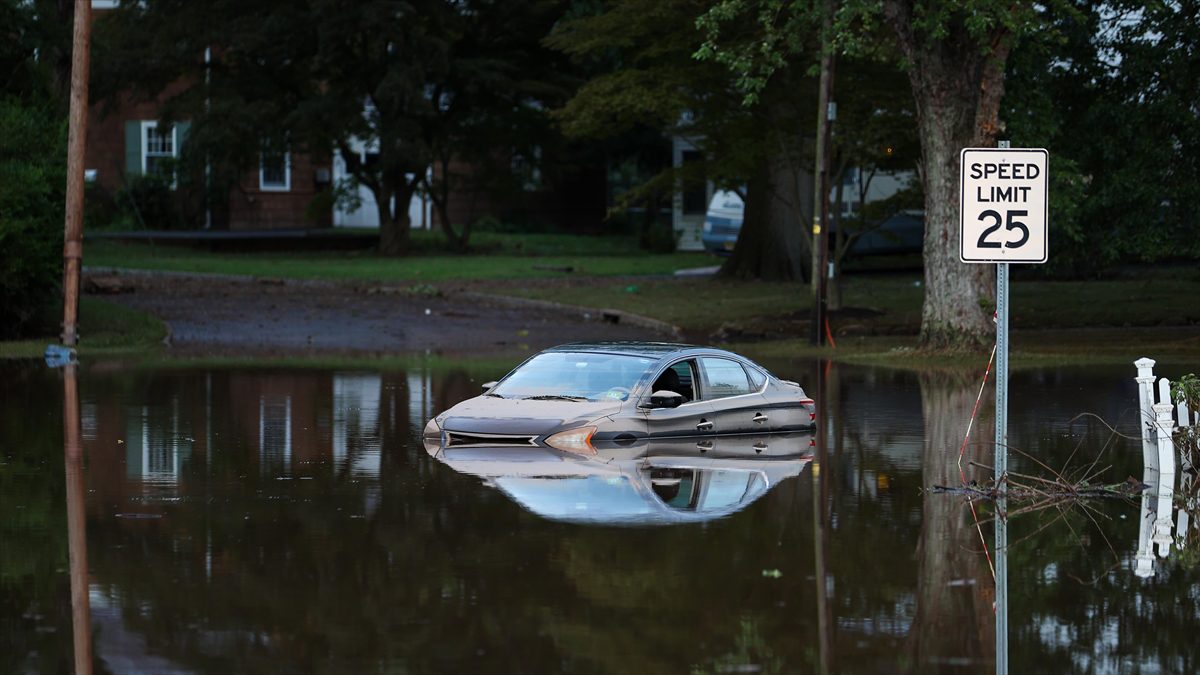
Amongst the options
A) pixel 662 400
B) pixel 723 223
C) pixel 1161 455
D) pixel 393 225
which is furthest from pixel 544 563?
pixel 393 225

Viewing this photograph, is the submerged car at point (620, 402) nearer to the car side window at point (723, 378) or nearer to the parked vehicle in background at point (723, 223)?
the car side window at point (723, 378)

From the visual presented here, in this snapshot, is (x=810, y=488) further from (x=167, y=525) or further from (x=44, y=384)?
(x=44, y=384)

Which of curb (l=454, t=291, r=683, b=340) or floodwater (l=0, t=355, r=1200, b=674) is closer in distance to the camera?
floodwater (l=0, t=355, r=1200, b=674)

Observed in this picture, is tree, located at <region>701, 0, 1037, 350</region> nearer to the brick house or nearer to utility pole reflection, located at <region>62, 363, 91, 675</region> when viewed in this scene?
utility pole reflection, located at <region>62, 363, 91, 675</region>

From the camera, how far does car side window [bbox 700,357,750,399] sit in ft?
58.5

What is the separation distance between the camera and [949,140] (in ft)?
95.2

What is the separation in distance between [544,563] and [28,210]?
2188 centimetres

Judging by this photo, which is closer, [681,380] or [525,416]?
[525,416]

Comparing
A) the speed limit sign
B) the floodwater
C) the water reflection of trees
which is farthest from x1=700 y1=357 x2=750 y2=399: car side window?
the water reflection of trees

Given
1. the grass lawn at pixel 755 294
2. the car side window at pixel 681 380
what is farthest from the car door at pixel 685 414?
the grass lawn at pixel 755 294

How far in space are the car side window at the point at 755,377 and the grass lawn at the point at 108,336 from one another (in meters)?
14.4

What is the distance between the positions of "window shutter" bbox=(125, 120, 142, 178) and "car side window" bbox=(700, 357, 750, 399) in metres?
54.8

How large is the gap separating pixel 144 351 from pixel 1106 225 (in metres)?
17.1

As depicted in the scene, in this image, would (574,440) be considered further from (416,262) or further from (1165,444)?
(416,262)
